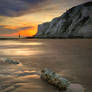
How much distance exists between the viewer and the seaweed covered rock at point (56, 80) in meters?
2.55

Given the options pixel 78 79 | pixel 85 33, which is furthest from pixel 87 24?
pixel 78 79

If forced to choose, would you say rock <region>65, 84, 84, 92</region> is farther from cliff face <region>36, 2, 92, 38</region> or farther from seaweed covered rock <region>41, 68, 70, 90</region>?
cliff face <region>36, 2, 92, 38</region>

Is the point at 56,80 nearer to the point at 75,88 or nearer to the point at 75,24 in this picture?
the point at 75,88

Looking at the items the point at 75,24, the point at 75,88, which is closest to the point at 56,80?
the point at 75,88

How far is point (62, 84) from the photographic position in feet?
8.32

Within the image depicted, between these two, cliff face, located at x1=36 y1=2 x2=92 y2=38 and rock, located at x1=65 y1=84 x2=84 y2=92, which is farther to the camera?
cliff face, located at x1=36 y1=2 x2=92 y2=38

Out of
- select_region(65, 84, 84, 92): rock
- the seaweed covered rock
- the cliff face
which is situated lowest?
select_region(65, 84, 84, 92): rock

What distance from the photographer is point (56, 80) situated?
2.68 metres

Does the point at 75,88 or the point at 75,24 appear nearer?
the point at 75,88

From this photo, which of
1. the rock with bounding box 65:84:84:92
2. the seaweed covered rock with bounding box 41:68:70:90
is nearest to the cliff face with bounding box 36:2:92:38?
the seaweed covered rock with bounding box 41:68:70:90

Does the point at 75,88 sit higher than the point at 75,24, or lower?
lower

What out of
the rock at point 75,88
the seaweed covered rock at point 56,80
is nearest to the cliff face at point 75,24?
the seaweed covered rock at point 56,80

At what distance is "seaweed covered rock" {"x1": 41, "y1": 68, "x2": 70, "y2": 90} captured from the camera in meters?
2.55

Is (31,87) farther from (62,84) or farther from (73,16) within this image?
(73,16)
